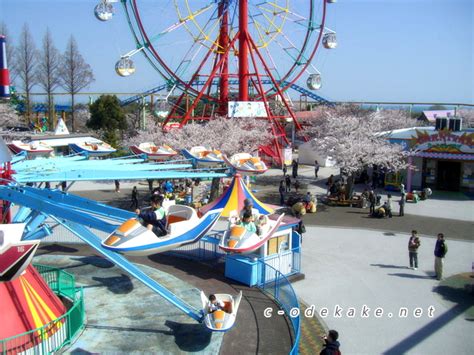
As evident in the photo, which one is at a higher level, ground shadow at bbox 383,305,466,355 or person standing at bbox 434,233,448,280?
person standing at bbox 434,233,448,280

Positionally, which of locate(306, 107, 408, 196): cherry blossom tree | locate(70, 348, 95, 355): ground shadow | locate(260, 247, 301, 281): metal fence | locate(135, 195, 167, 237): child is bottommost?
locate(70, 348, 95, 355): ground shadow

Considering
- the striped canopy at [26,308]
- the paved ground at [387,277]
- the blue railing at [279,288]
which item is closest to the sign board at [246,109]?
the paved ground at [387,277]

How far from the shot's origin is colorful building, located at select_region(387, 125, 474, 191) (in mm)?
26281

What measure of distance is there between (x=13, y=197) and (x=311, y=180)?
24489mm

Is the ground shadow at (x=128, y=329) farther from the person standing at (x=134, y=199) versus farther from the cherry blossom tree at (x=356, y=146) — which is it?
the cherry blossom tree at (x=356, y=146)

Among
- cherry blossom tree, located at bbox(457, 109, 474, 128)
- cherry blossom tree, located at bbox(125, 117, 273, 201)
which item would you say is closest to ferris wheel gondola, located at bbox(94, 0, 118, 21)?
cherry blossom tree, located at bbox(125, 117, 273, 201)

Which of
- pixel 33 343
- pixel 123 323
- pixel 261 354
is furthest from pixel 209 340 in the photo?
pixel 33 343

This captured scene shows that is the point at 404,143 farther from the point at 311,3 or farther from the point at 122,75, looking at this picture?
the point at 122,75

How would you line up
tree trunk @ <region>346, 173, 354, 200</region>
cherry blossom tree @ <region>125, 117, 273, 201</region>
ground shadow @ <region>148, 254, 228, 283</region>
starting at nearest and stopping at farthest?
1. ground shadow @ <region>148, 254, 228, 283</region>
2. tree trunk @ <region>346, 173, 354, 200</region>
3. cherry blossom tree @ <region>125, 117, 273, 201</region>

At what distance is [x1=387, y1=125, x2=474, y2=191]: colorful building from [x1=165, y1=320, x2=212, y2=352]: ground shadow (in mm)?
18899

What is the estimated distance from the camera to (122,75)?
30.6m

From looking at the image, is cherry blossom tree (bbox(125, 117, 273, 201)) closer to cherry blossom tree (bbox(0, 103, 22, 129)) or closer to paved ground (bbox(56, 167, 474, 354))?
paved ground (bbox(56, 167, 474, 354))

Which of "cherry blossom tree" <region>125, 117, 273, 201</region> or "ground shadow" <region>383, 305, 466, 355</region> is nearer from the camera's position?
"ground shadow" <region>383, 305, 466, 355</region>

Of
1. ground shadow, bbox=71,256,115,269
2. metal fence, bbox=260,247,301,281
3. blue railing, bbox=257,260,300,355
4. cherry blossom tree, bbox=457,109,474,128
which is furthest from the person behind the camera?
cherry blossom tree, bbox=457,109,474,128
